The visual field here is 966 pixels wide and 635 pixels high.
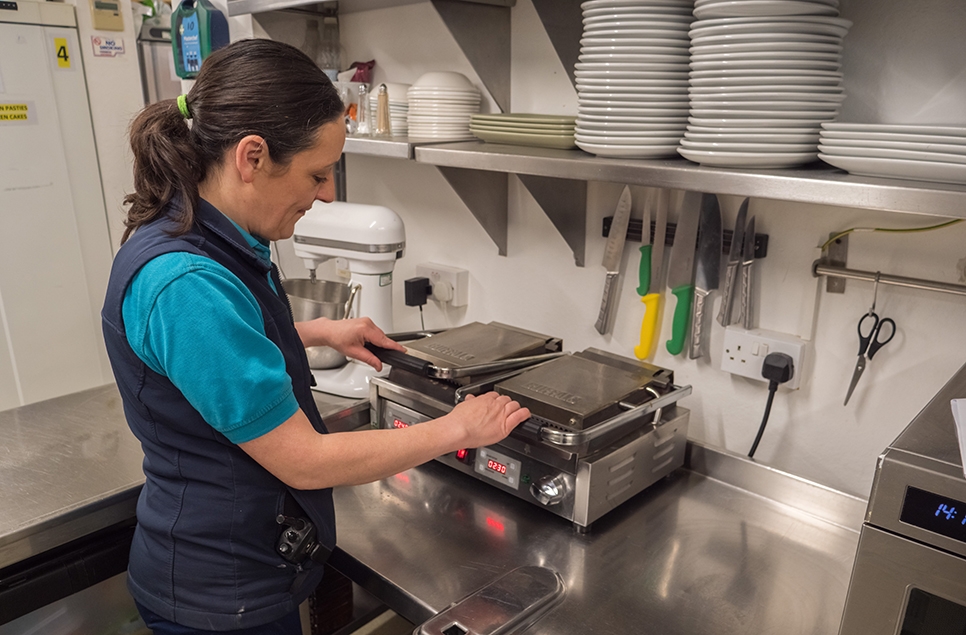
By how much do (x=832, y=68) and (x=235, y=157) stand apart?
78cm

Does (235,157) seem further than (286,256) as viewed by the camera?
No

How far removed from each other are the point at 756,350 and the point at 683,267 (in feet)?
0.67

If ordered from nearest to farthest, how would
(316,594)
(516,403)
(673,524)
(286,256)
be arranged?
1. (516,403)
2. (673,524)
3. (316,594)
4. (286,256)

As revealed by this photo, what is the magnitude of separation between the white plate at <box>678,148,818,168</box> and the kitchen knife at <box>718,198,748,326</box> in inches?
12.4

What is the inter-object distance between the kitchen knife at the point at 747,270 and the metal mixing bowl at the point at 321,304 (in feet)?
2.54

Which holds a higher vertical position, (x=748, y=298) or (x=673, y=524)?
(x=748, y=298)

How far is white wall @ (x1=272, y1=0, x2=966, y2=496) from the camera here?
1098mm

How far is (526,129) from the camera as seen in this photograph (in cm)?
130

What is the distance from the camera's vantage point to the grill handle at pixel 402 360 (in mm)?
1279

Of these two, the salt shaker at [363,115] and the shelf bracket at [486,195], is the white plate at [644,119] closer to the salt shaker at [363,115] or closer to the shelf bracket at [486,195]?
the shelf bracket at [486,195]

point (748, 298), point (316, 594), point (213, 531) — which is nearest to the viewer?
point (213, 531)

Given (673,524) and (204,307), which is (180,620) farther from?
(673,524)

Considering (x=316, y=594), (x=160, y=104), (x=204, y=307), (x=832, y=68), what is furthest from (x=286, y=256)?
(x=832, y=68)

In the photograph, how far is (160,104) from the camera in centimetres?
94
